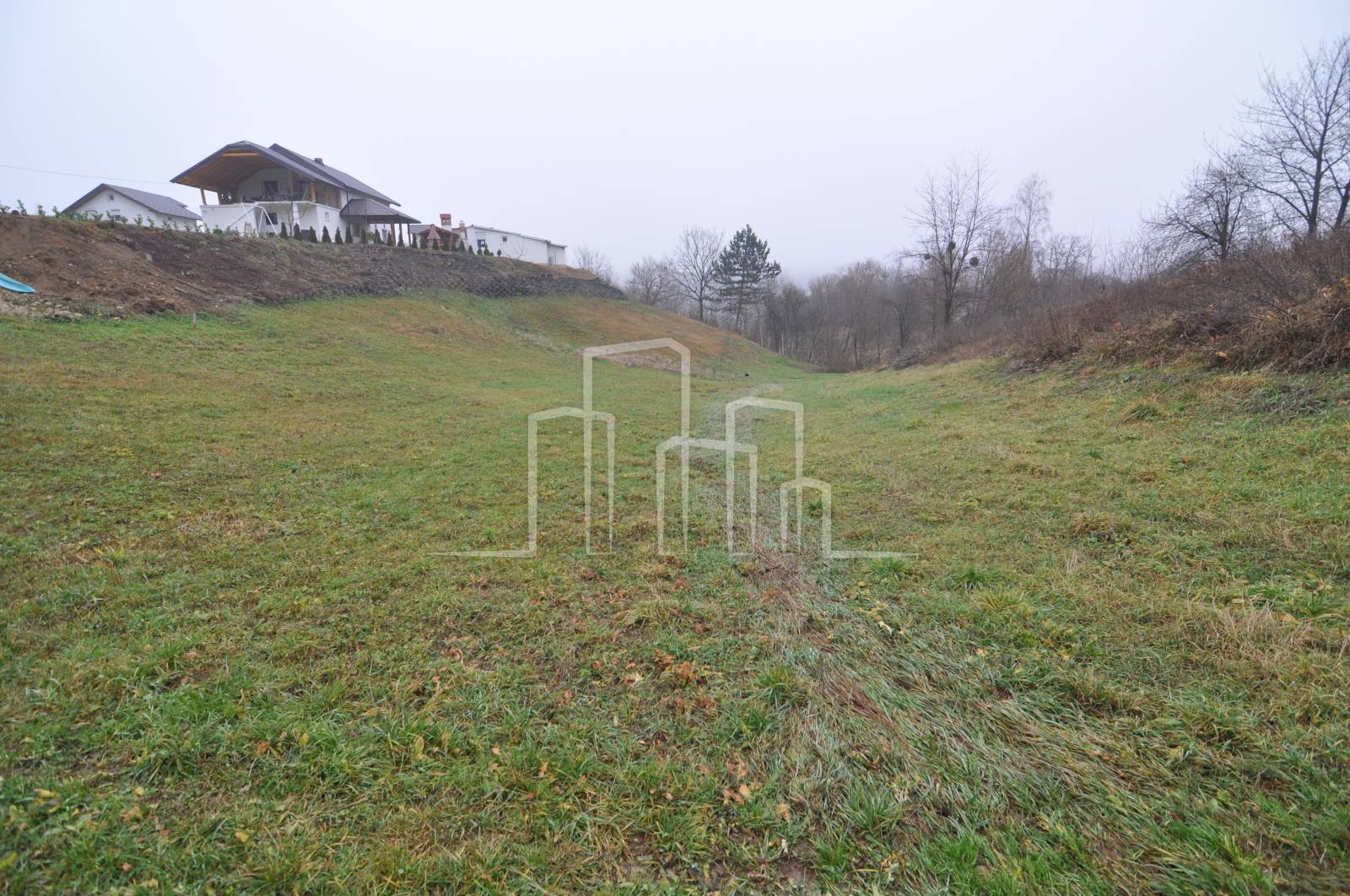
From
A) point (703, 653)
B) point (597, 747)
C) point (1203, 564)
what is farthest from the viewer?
point (1203, 564)

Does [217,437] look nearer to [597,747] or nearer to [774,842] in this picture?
[597,747]

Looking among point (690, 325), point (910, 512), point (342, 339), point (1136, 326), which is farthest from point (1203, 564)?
point (690, 325)

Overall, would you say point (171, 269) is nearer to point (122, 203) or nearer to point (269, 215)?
point (269, 215)

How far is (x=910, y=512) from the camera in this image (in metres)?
5.65

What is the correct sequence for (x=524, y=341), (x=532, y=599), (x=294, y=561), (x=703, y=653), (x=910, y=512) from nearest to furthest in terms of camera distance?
(x=703, y=653)
(x=532, y=599)
(x=294, y=561)
(x=910, y=512)
(x=524, y=341)

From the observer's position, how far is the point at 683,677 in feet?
10.5

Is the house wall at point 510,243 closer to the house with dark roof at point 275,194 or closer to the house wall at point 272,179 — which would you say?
the house with dark roof at point 275,194

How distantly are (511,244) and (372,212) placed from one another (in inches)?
570

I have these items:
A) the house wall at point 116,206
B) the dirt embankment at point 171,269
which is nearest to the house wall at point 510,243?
the dirt embankment at point 171,269

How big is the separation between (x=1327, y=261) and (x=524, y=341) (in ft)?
84.5

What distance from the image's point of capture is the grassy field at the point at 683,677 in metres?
2.07

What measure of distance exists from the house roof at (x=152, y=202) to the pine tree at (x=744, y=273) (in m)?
43.6

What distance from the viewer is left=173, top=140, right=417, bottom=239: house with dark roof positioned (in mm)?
29312

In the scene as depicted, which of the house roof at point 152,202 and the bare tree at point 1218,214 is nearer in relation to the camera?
the bare tree at point 1218,214
